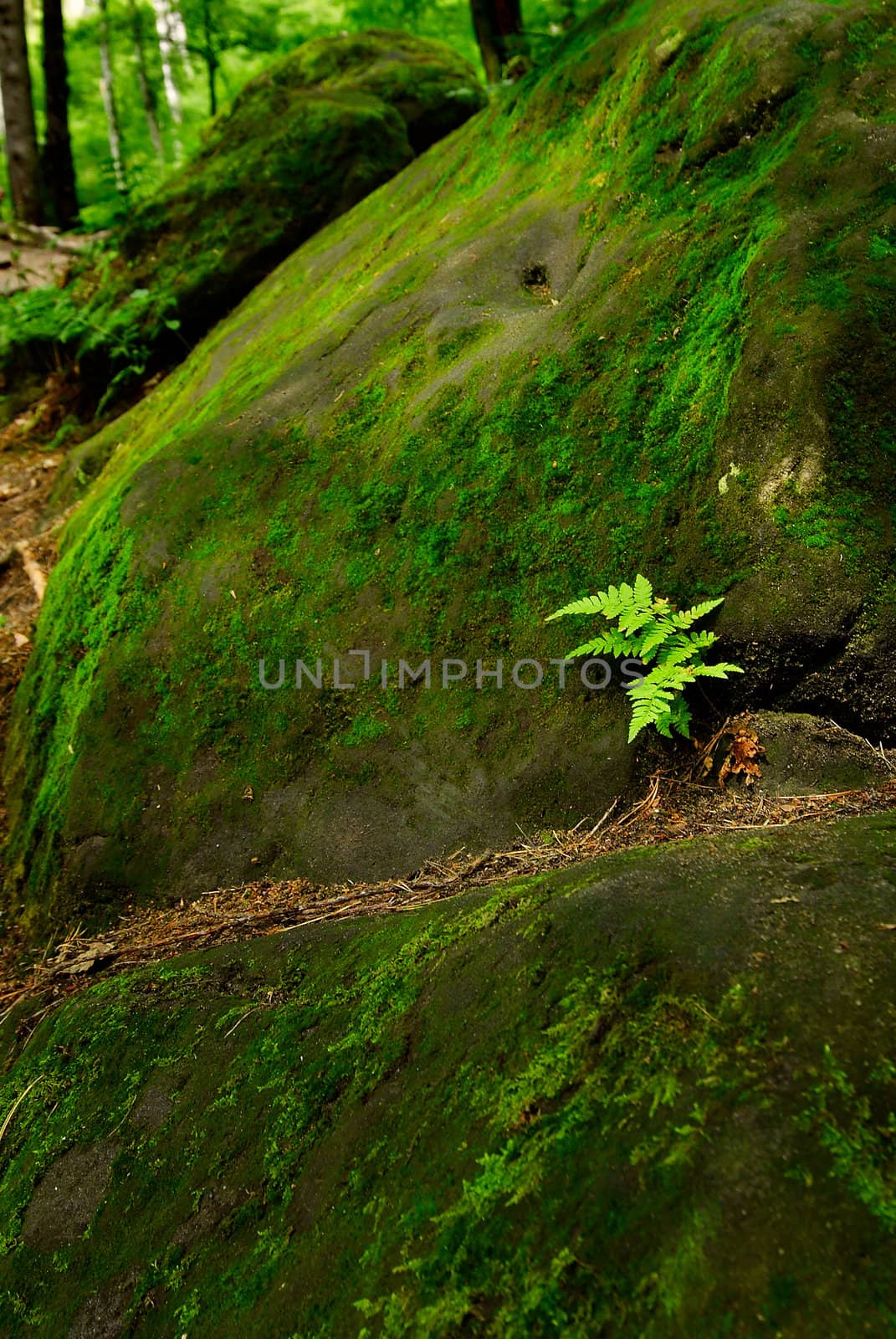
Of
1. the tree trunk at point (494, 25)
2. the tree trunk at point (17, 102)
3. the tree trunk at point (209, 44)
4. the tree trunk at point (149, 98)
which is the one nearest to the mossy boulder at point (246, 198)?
the tree trunk at point (494, 25)

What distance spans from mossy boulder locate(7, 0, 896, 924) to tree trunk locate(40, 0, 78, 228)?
1095 centimetres

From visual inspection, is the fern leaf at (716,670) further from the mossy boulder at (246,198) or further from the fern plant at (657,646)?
the mossy boulder at (246,198)

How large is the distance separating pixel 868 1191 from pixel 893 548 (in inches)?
91.7

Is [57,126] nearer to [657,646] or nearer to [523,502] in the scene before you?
[523,502]

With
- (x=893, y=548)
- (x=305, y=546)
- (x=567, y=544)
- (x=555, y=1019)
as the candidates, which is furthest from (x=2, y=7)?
(x=555, y=1019)

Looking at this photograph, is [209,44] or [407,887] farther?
[209,44]

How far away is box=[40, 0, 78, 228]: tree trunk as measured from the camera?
12211 mm

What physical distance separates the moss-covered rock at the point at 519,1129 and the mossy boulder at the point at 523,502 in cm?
111

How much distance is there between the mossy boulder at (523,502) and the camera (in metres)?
3.21

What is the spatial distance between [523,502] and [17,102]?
12.9 metres

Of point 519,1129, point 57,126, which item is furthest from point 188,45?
point 519,1129

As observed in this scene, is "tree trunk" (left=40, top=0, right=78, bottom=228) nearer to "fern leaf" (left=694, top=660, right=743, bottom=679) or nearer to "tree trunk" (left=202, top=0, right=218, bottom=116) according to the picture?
"tree trunk" (left=202, top=0, right=218, bottom=116)

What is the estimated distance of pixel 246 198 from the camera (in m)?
8.32

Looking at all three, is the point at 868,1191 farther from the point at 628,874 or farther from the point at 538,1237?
the point at 628,874
